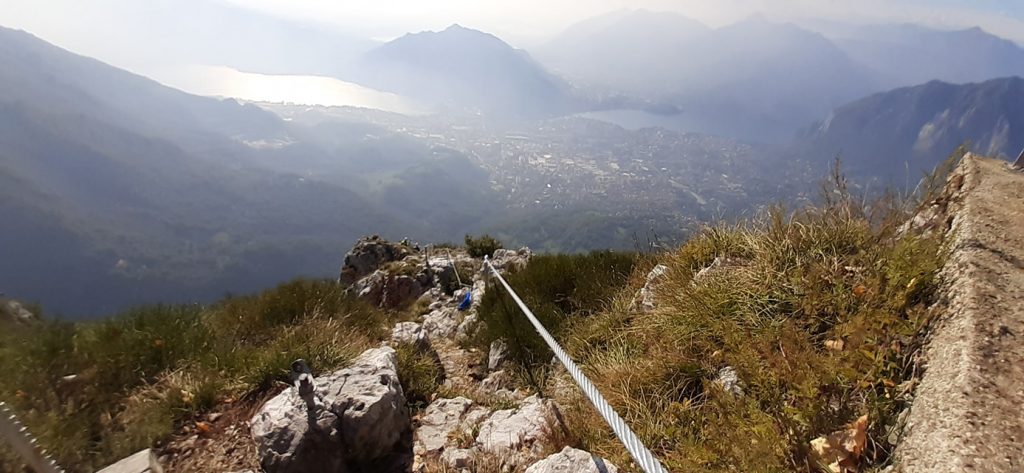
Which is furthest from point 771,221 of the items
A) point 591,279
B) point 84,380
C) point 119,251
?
point 119,251

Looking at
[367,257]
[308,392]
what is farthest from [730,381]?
[367,257]

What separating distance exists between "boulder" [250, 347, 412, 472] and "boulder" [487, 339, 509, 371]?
84.4 inches

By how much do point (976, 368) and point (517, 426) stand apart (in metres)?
2.92

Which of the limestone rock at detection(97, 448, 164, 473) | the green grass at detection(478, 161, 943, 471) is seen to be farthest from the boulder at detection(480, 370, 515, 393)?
the limestone rock at detection(97, 448, 164, 473)

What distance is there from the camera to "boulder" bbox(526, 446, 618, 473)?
2.64 metres

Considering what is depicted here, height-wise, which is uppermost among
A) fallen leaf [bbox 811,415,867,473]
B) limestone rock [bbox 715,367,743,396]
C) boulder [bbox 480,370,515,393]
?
fallen leaf [bbox 811,415,867,473]

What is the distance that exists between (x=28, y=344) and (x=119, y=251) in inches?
9239

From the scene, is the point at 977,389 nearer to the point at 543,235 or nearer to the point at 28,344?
the point at 28,344

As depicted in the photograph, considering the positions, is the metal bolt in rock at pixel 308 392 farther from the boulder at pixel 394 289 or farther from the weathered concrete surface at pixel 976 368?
the boulder at pixel 394 289

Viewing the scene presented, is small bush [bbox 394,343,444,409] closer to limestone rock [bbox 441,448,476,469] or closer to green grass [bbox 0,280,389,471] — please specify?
green grass [bbox 0,280,389,471]

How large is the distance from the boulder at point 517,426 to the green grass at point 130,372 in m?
1.89

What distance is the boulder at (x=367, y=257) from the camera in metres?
21.4

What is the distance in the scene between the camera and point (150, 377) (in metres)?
4.36

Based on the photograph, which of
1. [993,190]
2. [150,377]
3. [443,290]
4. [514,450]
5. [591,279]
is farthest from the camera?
[443,290]
